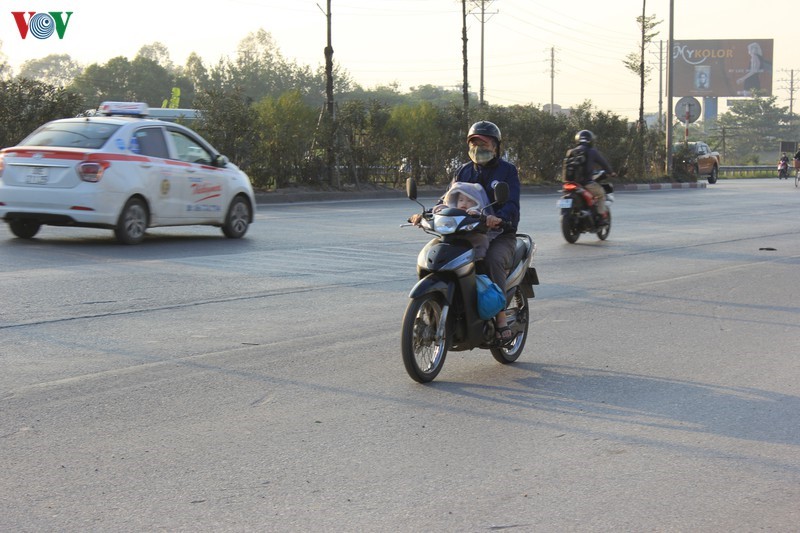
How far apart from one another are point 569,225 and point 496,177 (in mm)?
9475

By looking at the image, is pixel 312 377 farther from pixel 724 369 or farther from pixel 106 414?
pixel 724 369

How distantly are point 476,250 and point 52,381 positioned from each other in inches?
108

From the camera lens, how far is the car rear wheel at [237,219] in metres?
15.5

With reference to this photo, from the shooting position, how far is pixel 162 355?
716 cm

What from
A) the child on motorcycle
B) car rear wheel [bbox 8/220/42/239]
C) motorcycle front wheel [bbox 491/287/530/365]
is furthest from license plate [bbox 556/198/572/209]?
the child on motorcycle

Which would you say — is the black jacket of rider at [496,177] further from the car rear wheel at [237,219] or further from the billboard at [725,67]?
the billboard at [725,67]

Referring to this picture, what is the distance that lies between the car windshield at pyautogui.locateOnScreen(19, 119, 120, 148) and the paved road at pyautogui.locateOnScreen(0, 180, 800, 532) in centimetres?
232

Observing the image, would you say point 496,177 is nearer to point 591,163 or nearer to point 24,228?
point 24,228

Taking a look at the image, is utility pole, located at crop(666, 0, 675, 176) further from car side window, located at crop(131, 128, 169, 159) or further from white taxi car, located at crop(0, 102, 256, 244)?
car side window, located at crop(131, 128, 169, 159)

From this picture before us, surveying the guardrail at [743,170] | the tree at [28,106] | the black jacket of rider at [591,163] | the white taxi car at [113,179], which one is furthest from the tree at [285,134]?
the guardrail at [743,170]

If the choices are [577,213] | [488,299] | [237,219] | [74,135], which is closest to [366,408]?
[488,299]

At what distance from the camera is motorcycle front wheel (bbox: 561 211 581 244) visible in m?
16.2

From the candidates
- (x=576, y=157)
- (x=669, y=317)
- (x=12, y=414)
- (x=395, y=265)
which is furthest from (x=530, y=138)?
(x=12, y=414)

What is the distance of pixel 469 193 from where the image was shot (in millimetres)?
6680
